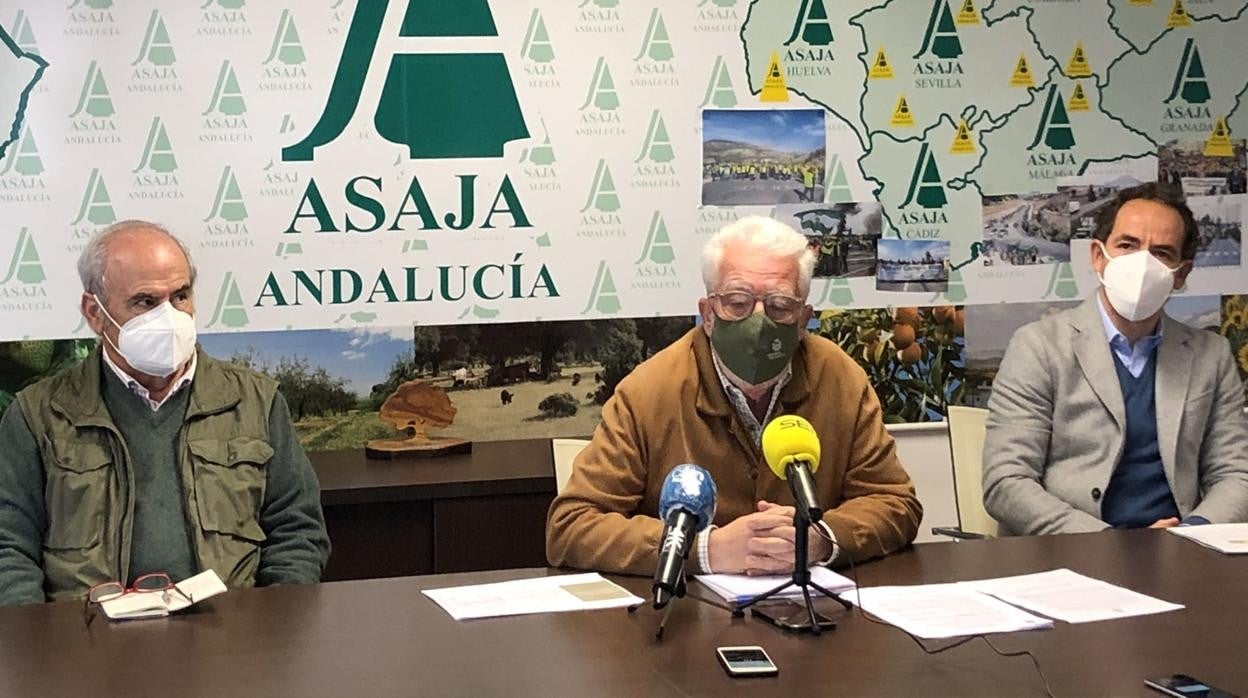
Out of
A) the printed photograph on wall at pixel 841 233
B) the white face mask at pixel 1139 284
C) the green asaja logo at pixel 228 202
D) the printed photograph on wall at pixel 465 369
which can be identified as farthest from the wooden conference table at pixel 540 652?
the printed photograph on wall at pixel 841 233

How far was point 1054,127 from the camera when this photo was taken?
4.41m

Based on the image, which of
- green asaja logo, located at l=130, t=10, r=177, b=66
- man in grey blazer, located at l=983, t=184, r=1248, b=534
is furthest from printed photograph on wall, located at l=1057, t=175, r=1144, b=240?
green asaja logo, located at l=130, t=10, r=177, b=66

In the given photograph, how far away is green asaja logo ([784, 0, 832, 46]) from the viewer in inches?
166

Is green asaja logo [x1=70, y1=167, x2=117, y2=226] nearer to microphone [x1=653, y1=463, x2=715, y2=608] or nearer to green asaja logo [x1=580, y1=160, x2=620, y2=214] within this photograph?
green asaja logo [x1=580, y1=160, x2=620, y2=214]

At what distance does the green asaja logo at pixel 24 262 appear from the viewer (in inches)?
151

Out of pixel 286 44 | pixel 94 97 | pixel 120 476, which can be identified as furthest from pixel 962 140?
pixel 120 476

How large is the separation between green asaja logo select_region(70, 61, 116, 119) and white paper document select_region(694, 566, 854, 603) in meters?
2.46

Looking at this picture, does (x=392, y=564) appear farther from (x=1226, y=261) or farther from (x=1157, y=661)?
(x=1226, y=261)

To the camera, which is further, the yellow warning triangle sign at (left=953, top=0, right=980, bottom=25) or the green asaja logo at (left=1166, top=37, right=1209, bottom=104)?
the green asaja logo at (left=1166, top=37, right=1209, bottom=104)

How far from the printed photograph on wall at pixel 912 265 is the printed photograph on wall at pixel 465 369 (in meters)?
0.70

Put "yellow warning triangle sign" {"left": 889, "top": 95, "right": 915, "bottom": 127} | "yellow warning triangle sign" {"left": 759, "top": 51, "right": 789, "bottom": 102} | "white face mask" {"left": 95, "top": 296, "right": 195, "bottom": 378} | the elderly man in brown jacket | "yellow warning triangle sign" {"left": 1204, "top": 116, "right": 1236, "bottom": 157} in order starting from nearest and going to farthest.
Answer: the elderly man in brown jacket, "white face mask" {"left": 95, "top": 296, "right": 195, "bottom": 378}, "yellow warning triangle sign" {"left": 759, "top": 51, "right": 789, "bottom": 102}, "yellow warning triangle sign" {"left": 889, "top": 95, "right": 915, "bottom": 127}, "yellow warning triangle sign" {"left": 1204, "top": 116, "right": 1236, "bottom": 157}

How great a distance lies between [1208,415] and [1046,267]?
3.90 ft

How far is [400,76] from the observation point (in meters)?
3.97

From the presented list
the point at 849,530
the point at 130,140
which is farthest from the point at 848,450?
the point at 130,140
